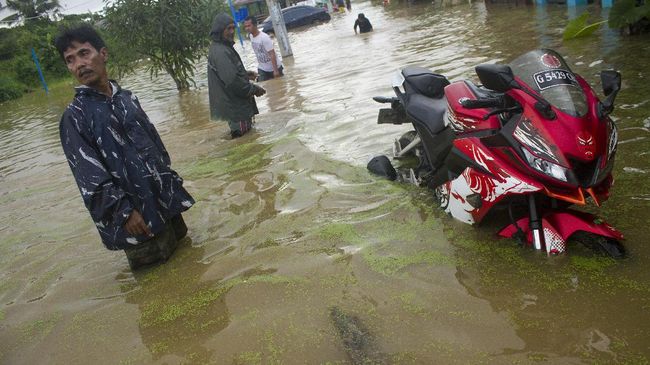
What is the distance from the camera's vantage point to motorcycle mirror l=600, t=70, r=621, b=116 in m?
2.46

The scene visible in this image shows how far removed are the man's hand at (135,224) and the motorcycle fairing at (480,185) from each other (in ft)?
6.92

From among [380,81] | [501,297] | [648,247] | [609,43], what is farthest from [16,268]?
[609,43]

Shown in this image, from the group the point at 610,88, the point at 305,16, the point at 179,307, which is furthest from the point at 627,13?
the point at 305,16

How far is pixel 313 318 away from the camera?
110 inches

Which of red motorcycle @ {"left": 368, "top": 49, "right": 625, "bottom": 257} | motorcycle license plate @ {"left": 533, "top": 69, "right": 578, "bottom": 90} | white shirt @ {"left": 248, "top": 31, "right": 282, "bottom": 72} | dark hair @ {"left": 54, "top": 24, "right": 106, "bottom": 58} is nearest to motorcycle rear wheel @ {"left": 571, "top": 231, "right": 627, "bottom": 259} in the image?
red motorcycle @ {"left": 368, "top": 49, "right": 625, "bottom": 257}

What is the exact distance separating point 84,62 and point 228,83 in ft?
11.7

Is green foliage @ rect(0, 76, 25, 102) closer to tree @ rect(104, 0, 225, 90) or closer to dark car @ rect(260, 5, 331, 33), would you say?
tree @ rect(104, 0, 225, 90)

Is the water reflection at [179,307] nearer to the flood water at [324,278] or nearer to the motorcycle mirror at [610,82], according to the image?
the flood water at [324,278]

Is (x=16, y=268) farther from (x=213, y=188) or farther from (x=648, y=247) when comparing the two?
(x=648, y=247)

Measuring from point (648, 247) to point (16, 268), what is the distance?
15.3ft

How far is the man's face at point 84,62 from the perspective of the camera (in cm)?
339

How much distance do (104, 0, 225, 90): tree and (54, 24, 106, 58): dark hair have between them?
32.3 ft

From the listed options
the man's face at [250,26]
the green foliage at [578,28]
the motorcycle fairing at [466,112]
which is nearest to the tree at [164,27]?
the man's face at [250,26]

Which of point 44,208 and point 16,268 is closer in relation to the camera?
point 16,268
